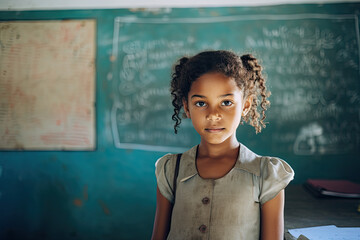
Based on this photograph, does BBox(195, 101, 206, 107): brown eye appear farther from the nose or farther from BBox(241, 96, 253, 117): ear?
BBox(241, 96, 253, 117): ear

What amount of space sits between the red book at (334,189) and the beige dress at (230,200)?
823 mm

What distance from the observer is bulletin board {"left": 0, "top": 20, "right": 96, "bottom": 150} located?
206cm

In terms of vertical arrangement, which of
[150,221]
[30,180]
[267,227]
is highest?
[267,227]

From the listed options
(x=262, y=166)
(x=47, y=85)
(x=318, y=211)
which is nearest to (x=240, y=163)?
(x=262, y=166)

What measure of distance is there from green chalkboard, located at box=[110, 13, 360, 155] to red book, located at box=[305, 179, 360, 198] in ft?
1.31

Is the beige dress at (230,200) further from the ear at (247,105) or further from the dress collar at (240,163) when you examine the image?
the ear at (247,105)

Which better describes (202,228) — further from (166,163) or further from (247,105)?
(247,105)

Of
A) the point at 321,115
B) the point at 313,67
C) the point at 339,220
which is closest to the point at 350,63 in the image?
the point at 313,67

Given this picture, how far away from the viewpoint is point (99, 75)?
80.9 inches

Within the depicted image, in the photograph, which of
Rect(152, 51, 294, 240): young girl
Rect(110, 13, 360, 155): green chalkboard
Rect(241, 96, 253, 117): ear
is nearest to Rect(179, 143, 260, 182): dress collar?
Rect(152, 51, 294, 240): young girl

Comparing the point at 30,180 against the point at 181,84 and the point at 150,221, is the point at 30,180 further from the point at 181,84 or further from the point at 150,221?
the point at 181,84

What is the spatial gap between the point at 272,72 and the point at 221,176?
4.62 ft

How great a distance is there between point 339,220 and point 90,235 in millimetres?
1808

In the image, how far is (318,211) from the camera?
1.21 m
